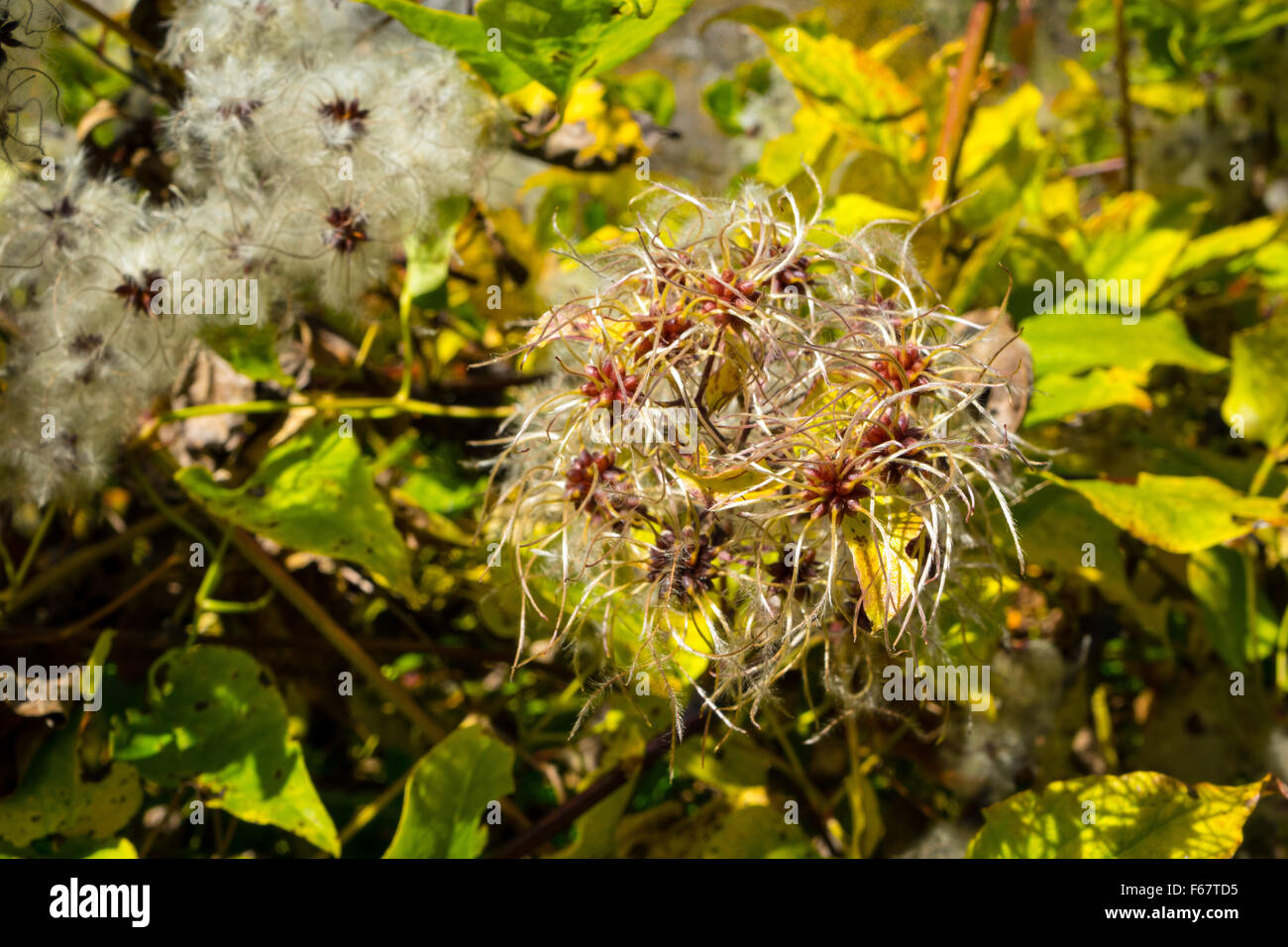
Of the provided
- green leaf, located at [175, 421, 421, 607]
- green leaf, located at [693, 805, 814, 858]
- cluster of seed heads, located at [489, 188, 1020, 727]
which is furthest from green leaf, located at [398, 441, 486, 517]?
green leaf, located at [693, 805, 814, 858]

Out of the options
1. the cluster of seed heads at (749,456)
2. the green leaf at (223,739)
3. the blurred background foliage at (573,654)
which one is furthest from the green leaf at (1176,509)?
the green leaf at (223,739)

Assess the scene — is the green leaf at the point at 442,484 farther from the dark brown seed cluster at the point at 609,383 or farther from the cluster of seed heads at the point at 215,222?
the dark brown seed cluster at the point at 609,383

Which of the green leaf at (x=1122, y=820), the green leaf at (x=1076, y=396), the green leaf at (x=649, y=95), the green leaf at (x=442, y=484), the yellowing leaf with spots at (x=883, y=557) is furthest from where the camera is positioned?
the green leaf at (x=649, y=95)

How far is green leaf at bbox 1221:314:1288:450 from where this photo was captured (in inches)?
31.0

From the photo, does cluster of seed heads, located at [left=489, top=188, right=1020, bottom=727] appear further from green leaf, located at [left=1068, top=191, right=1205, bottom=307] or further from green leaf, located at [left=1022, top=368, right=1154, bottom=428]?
green leaf, located at [left=1068, top=191, right=1205, bottom=307]

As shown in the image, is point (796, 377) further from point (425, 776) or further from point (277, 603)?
point (277, 603)

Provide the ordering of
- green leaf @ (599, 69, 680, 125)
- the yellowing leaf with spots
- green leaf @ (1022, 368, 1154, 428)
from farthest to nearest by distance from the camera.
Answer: green leaf @ (599, 69, 680, 125) → green leaf @ (1022, 368, 1154, 428) → the yellowing leaf with spots

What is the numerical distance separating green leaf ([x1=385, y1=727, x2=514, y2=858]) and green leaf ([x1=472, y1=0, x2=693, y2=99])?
44cm

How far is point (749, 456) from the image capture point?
46 centimetres

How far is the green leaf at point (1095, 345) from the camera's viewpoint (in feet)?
2.19

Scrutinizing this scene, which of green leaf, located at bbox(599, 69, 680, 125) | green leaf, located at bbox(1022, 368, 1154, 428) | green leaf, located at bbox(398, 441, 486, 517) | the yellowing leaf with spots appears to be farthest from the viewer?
green leaf, located at bbox(599, 69, 680, 125)

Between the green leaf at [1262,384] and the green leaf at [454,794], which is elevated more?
the green leaf at [1262,384]

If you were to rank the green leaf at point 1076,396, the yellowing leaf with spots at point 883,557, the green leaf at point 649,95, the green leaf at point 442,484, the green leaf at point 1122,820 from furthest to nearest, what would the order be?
1. the green leaf at point 649,95
2. the green leaf at point 442,484
3. the green leaf at point 1076,396
4. the green leaf at point 1122,820
5. the yellowing leaf with spots at point 883,557

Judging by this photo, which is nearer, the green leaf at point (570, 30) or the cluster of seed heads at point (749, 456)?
the cluster of seed heads at point (749, 456)
